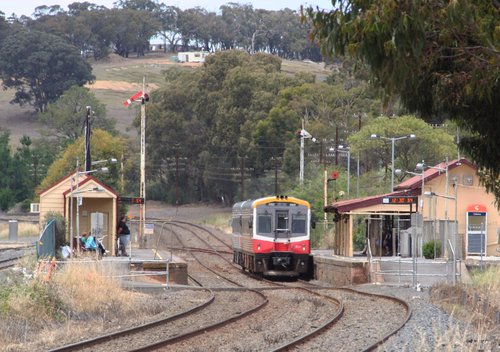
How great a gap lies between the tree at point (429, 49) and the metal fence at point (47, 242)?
19265mm

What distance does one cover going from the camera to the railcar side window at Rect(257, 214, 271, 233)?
126ft

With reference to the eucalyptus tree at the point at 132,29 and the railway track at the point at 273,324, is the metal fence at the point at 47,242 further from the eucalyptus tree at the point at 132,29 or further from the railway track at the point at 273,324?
the eucalyptus tree at the point at 132,29

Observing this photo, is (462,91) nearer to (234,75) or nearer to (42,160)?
(234,75)

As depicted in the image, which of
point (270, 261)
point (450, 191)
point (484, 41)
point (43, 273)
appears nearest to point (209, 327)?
point (43, 273)

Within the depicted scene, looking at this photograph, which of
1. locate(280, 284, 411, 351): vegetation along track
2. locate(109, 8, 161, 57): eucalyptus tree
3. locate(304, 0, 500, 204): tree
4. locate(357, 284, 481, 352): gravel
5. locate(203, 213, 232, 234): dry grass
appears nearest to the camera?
locate(304, 0, 500, 204): tree

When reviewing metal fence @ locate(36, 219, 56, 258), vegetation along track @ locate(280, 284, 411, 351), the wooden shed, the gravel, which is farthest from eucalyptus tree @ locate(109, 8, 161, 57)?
vegetation along track @ locate(280, 284, 411, 351)

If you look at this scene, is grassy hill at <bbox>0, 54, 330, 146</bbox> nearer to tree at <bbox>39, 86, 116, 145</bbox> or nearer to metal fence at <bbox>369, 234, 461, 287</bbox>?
tree at <bbox>39, 86, 116, 145</bbox>

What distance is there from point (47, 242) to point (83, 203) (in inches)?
400

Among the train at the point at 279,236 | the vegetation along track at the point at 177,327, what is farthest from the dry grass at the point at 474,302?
the train at the point at 279,236

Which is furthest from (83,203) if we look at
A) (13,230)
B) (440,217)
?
(13,230)

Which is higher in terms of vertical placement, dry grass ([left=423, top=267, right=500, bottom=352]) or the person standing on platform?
dry grass ([left=423, top=267, right=500, bottom=352])

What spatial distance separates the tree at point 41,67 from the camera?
131 m

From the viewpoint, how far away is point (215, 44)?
186125mm

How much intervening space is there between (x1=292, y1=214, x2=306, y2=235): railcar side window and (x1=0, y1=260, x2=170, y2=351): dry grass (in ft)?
44.9
